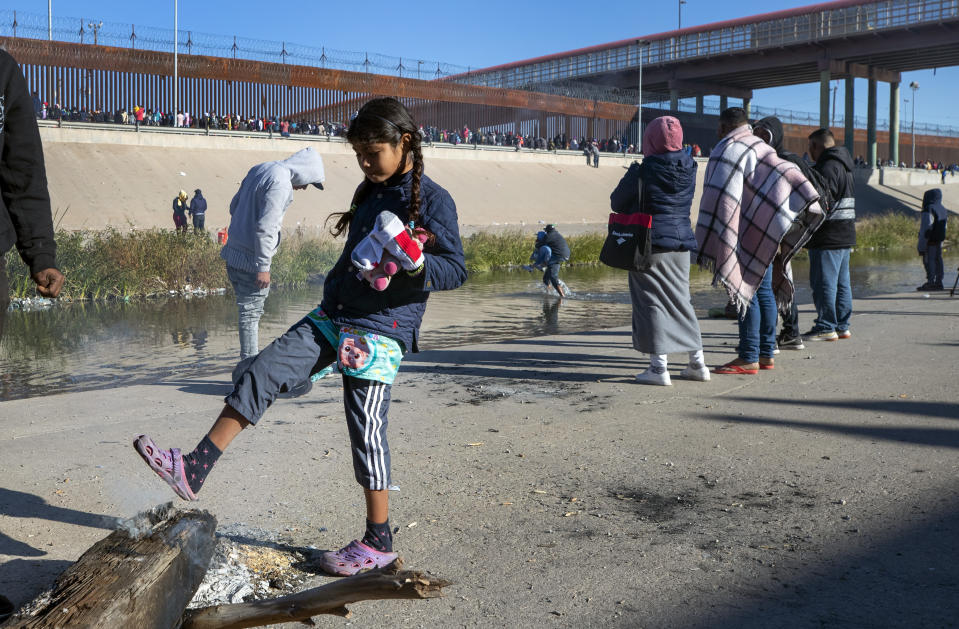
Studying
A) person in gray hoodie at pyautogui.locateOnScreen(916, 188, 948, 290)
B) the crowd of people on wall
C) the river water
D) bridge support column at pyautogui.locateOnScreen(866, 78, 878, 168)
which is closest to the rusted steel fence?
the crowd of people on wall

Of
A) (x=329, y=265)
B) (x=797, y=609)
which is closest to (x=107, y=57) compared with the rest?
(x=329, y=265)

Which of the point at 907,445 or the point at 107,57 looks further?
the point at 107,57

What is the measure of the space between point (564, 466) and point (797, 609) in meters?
1.68

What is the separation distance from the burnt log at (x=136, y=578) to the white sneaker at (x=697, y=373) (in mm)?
4385

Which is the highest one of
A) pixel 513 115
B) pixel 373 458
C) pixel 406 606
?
pixel 513 115

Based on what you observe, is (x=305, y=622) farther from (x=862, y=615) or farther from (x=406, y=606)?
(x=862, y=615)

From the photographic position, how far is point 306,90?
51938mm

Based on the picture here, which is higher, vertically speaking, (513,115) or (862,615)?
(513,115)

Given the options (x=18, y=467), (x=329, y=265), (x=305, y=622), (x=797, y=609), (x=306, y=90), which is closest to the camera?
(x=305, y=622)

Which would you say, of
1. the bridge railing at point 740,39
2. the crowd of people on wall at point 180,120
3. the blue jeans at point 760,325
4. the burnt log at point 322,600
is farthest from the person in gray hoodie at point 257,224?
the bridge railing at point 740,39

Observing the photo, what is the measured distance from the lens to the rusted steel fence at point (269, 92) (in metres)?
45.3

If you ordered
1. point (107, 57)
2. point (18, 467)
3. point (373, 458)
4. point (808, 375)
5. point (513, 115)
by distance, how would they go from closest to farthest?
point (373, 458)
point (18, 467)
point (808, 375)
point (107, 57)
point (513, 115)

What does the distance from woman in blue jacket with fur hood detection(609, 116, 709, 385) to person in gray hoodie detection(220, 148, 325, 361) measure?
2140 mm

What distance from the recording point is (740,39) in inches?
2406
